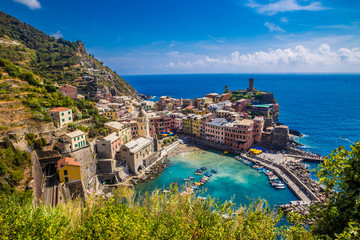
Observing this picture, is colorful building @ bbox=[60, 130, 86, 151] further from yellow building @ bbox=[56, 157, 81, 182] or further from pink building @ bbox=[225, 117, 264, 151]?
pink building @ bbox=[225, 117, 264, 151]

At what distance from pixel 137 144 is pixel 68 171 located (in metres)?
16.0

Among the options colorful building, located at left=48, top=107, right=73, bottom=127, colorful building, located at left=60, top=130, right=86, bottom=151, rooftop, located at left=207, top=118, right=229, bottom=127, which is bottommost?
rooftop, located at left=207, top=118, right=229, bottom=127

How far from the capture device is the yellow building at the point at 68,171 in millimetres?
31422

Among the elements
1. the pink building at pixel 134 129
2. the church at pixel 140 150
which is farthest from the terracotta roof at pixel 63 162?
the pink building at pixel 134 129

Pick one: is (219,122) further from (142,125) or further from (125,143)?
(125,143)

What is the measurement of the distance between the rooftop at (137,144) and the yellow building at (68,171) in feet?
39.0

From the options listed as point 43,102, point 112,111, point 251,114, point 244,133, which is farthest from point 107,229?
point 251,114

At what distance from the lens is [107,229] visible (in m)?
11.6

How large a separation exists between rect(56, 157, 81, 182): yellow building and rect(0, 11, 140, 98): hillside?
5306 cm

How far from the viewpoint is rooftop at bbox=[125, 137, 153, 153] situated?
42572 mm

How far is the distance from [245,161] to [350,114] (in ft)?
241

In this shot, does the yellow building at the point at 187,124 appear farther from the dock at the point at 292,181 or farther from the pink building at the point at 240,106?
the dock at the point at 292,181

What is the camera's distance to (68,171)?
104 feet

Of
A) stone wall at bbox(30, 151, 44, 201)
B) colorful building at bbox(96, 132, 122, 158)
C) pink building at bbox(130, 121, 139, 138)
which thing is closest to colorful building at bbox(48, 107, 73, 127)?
colorful building at bbox(96, 132, 122, 158)
